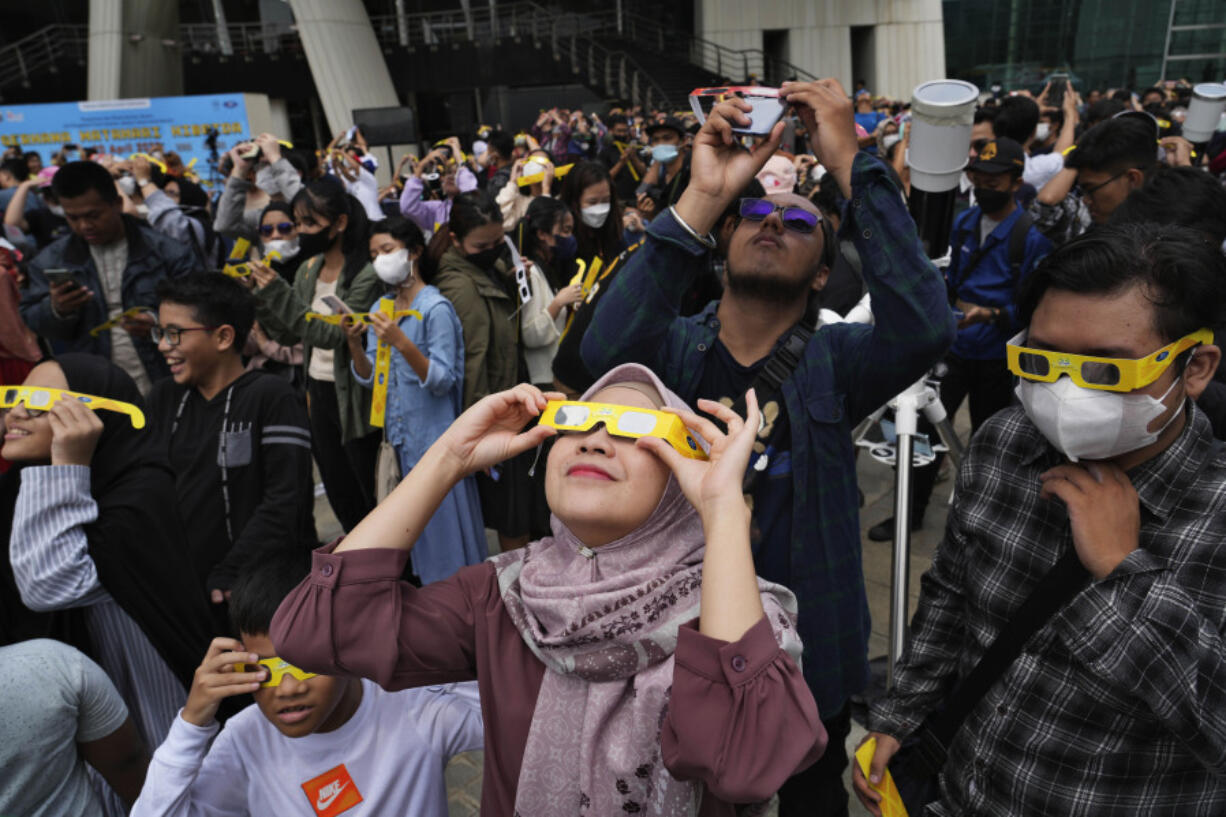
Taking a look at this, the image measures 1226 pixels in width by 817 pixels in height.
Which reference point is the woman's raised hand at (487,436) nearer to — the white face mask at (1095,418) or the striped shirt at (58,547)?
the white face mask at (1095,418)

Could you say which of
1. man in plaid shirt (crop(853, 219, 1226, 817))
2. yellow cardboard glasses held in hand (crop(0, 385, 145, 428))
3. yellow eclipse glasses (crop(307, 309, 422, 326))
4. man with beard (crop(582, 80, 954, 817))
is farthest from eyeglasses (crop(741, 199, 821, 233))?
yellow eclipse glasses (crop(307, 309, 422, 326))

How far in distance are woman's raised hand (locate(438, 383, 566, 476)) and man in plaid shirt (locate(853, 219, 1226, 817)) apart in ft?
3.25

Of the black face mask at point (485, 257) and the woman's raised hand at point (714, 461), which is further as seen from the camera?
the black face mask at point (485, 257)

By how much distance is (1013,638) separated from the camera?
156 cm

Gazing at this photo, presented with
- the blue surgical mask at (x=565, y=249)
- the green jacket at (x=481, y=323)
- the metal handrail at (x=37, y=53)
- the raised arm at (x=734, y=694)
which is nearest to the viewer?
the raised arm at (x=734, y=694)

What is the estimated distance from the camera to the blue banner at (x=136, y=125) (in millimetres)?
14094

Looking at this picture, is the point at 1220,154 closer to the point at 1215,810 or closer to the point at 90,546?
the point at 1215,810

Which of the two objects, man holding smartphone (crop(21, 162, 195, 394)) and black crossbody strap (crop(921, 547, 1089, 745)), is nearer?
black crossbody strap (crop(921, 547, 1089, 745))

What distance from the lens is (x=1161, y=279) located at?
1.43m

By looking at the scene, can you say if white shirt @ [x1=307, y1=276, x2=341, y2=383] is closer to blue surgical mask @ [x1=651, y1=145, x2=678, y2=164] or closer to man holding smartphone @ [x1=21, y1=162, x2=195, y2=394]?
man holding smartphone @ [x1=21, y1=162, x2=195, y2=394]

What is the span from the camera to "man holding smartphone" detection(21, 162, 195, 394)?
4.28 m

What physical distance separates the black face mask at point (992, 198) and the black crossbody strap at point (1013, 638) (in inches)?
125

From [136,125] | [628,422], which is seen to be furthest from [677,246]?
[136,125]

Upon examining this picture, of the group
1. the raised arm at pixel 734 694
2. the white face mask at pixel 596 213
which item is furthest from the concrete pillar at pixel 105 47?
the raised arm at pixel 734 694
